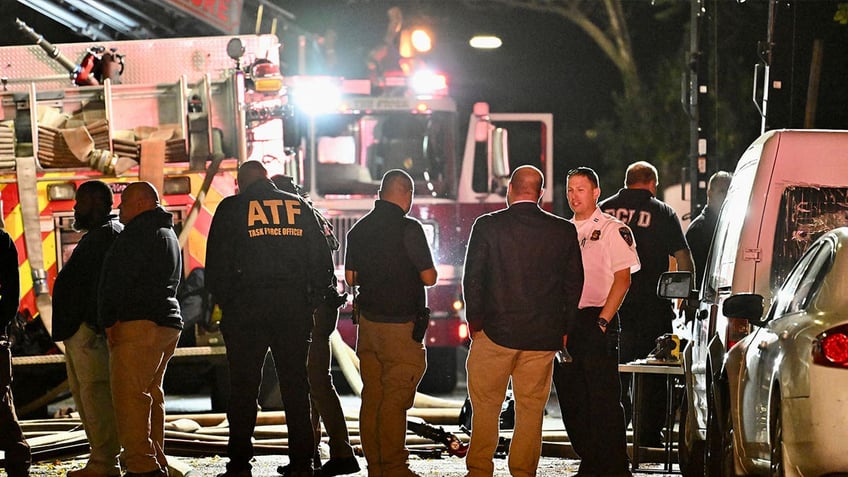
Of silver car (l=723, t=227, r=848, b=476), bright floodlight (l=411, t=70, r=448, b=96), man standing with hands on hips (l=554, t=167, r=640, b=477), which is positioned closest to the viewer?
silver car (l=723, t=227, r=848, b=476)

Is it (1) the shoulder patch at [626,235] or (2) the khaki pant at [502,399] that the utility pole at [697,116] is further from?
(2) the khaki pant at [502,399]

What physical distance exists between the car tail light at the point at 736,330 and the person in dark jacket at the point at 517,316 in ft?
2.78

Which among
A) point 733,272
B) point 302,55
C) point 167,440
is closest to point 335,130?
point 302,55

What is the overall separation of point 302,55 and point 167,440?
679cm

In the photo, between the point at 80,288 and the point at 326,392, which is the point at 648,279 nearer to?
the point at 326,392

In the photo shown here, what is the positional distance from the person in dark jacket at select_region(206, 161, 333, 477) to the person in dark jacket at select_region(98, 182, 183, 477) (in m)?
0.28

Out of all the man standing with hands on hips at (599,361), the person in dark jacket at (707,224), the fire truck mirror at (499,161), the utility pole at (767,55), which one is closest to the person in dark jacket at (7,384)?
the man standing with hands on hips at (599,361)

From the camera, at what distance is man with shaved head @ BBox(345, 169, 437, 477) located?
28.7ft

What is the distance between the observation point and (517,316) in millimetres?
7953

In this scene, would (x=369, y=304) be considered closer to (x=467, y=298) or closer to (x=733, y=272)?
(x=467, y=298)

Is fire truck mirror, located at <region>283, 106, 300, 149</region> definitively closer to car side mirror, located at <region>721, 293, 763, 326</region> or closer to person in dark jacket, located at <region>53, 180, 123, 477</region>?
person in dark jacket, located at <region>53, 180, 123, 477</region>

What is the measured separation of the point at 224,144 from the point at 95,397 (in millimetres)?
4065

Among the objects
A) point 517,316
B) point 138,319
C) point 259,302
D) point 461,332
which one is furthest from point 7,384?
point 461,332

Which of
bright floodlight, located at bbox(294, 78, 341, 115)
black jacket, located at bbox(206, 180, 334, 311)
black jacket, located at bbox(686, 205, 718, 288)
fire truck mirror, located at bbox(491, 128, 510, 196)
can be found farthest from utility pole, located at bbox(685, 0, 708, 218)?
black jacket, located at bbox(206, 180, 334, 311)
